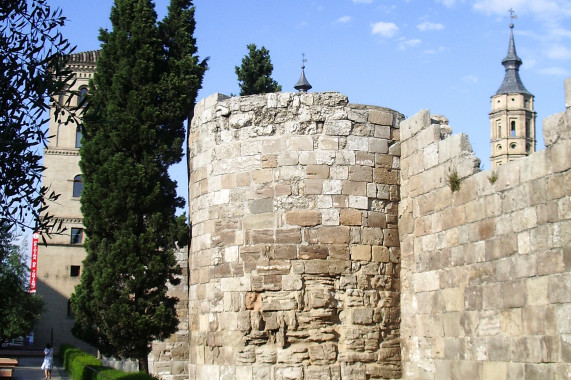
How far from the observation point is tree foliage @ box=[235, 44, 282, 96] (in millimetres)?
22719

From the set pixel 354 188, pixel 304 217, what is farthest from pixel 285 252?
pixel 354 188

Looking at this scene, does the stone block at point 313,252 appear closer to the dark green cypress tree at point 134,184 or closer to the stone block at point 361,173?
the stone block at point 361,173

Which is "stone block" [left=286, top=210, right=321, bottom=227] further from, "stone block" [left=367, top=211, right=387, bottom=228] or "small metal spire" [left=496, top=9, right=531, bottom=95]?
"small metal spire" [left=496, top=9, right=531, bottom=95]

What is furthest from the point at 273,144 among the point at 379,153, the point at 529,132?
the point at 529,132

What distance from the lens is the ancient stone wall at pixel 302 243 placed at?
11.0 metres

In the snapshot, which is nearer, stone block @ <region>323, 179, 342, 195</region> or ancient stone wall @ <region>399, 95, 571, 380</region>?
ancient stone wall @ <region>399, 95, 571, 380</region>

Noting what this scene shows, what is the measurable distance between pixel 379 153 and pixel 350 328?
263 cm

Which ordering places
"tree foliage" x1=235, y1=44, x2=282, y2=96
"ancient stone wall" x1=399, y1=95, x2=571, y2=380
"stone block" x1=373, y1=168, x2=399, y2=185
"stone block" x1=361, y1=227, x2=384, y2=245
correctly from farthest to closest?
"tree foliage" x1=235, y1=44, x2=282, y2=96 < "stone block" x1=373, y1=168, x2=399, y2=185 < "stone block" x1=361, y1=227, x2=384, y2=245 < "ancient stone wall" x1=399, y1=95, x2=571, y2=380

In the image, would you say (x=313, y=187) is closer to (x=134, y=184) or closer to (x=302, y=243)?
(x=302, y=243)

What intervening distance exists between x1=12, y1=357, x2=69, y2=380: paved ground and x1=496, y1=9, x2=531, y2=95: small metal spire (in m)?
64.0

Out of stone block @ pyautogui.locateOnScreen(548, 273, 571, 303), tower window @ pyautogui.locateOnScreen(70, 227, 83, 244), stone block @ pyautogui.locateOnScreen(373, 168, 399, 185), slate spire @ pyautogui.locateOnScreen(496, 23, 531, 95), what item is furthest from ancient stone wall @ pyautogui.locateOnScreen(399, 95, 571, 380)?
slate spire @ pyautogui.locateOnScreen(496, 23, 531, 95)

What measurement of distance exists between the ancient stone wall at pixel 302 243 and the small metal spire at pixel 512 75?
256 ft

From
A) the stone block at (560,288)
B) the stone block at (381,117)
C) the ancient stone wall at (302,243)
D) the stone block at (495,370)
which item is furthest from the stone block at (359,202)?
the stone block at (560,288)

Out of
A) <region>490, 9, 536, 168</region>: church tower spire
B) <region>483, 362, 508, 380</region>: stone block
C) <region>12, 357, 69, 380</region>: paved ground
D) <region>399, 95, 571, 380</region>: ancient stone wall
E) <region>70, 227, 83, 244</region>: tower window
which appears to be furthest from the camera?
<region>490, 9, 536, 168</region>: church tower spire
